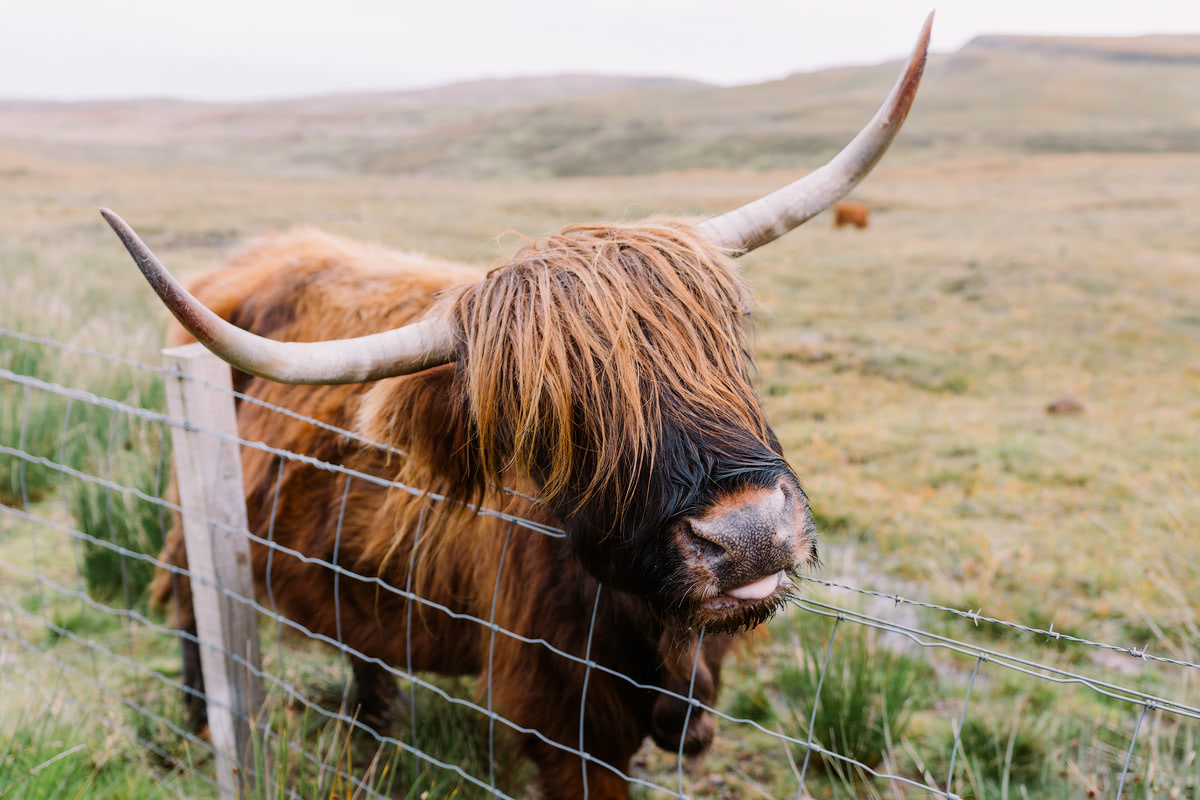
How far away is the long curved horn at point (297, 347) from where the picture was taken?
1.37 metres

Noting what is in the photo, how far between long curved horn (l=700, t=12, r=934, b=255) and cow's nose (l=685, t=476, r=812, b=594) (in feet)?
2.59

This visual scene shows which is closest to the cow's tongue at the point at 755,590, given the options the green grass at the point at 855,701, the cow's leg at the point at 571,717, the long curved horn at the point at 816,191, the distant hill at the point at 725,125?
the cow's leg at the point at 571,717

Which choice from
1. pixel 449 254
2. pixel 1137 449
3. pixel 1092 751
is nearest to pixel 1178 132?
pixel 449 254

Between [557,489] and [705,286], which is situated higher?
[705,286]

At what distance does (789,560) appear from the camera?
157 centimetres

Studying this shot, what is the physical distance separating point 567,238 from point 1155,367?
29.6 ft

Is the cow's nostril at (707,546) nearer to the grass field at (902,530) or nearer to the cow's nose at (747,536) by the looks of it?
the cow's nose at (747,536)

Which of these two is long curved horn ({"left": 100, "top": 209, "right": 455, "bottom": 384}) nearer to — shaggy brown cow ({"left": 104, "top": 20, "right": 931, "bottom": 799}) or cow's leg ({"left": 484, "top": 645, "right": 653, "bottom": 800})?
shaggy brown cow ({"left": 104, "top": 20, "right": 931, "bottom": 799})

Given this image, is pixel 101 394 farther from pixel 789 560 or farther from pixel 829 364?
pixel 829 364

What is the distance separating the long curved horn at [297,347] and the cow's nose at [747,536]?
73 cm

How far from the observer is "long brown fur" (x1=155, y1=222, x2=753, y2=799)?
70.6 inches

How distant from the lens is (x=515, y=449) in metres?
1.84

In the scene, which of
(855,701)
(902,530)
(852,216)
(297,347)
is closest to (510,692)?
(297,347)

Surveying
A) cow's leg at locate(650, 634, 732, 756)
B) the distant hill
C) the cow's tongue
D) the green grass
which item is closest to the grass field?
the green grass
